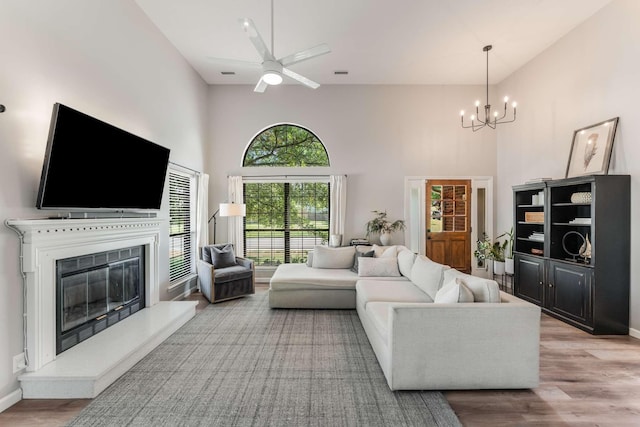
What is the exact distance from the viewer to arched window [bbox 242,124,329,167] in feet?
20.2

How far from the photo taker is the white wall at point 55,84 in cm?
217

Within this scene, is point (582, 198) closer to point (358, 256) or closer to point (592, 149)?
point (592, 149)

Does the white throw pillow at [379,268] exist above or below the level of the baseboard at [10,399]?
above

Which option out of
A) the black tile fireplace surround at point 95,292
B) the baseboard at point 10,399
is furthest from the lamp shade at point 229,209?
the baseboard at point 10,399

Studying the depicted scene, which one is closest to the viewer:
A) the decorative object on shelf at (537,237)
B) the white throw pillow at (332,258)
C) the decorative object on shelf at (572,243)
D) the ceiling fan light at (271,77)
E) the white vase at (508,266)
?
the ceiling fan light at (271,77)

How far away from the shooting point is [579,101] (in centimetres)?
416

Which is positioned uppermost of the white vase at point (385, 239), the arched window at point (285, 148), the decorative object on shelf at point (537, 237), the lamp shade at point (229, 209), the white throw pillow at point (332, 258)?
the arched window at point (285, 148)

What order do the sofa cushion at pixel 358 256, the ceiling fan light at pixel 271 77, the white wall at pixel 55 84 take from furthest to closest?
1. the sofa cushion at pixel 358 256
2. the ceiling fan light at pixel 271 77
3. the white wall at pixel 55 84

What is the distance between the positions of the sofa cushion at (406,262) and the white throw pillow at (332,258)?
0.86 metres

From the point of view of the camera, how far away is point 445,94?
6047 mm

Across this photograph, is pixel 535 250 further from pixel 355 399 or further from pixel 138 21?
pixel 138 21

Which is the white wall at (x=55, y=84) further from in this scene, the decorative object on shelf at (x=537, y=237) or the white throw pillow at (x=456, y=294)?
the decorative object on shelf at (x=537, y=237)

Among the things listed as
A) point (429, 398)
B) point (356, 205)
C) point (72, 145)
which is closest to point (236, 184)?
point (356, 205)

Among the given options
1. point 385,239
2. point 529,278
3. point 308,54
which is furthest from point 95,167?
point 529,278
